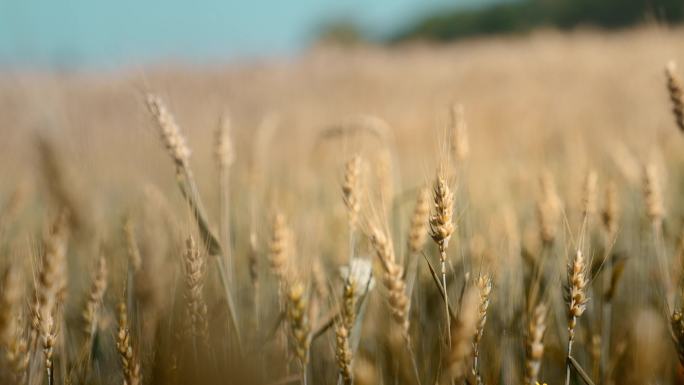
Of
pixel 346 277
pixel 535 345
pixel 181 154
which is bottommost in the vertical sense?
pixel 535 345

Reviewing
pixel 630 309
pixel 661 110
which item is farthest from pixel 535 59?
pixel 630 309

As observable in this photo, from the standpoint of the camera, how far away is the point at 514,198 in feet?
7.15

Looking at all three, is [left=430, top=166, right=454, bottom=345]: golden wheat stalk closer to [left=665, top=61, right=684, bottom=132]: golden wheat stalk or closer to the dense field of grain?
the dense field of grain

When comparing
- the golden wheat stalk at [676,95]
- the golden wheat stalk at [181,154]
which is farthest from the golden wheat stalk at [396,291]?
the golden wheat stalk at [676,95]

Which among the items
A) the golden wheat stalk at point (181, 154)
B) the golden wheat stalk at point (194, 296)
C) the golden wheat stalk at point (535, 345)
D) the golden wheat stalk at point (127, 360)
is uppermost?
the golden wheat stalk at point (181, 154)

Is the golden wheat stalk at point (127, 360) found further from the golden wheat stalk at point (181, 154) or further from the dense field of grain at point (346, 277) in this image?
the golden wheat stalk at point (181, 154)

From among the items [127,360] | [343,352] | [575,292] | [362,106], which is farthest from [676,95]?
[362,106]

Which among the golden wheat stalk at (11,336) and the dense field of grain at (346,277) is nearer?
the golden wheat stalk at (11,336)

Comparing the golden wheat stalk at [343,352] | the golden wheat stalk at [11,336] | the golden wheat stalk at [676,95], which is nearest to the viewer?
the golden wheat stalk at [11,336]

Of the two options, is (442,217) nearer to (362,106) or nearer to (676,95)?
(676,95)

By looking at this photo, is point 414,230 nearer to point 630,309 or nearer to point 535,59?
point 630,309

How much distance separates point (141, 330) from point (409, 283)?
35 cm

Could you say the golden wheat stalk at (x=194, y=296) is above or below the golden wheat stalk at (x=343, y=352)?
above

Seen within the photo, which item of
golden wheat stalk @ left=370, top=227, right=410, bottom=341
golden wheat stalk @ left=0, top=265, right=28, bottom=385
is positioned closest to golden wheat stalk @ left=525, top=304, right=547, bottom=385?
golden wheat stalk @ left=370, top=227, right=410, bottom=341
